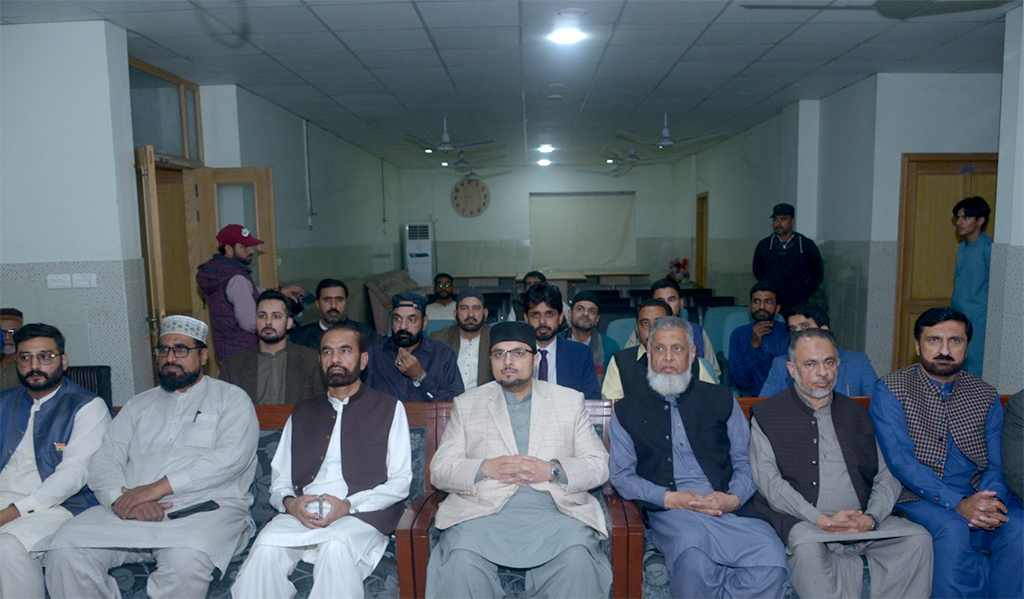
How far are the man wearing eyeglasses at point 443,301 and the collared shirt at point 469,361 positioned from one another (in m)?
2.02

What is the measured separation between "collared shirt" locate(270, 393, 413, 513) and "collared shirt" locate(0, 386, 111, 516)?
740 millimetres

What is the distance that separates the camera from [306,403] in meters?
2.75

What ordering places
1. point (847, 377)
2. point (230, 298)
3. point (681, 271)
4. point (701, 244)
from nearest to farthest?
point (847, 377) < point (230, 298) < point (701, 244) < point (681, 271)

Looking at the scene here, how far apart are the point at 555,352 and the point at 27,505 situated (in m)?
2.43

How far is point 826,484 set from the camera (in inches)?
99.7

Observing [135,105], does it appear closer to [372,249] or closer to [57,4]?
[57,4]

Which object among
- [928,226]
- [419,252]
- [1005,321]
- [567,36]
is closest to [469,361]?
[567,36]

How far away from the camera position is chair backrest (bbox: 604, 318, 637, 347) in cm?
480

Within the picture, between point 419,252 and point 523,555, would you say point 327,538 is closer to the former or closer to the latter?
point 523,555

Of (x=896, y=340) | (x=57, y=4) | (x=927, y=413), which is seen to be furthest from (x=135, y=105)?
(x=896, y=340)

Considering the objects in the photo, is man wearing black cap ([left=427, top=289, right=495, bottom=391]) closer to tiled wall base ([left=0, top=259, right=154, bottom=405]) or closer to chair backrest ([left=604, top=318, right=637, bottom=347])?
chair backrest ([left=604, top=318, right=637, bottom=347])

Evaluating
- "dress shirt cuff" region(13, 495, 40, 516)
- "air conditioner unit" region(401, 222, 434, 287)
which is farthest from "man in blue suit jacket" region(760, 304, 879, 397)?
"air conditioner unit" region(401, 222, 434, 287)

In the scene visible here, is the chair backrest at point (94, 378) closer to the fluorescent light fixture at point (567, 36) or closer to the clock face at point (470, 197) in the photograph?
the fluorescent light fixture at point (567, 36)

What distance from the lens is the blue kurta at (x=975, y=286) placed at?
14.7ft
